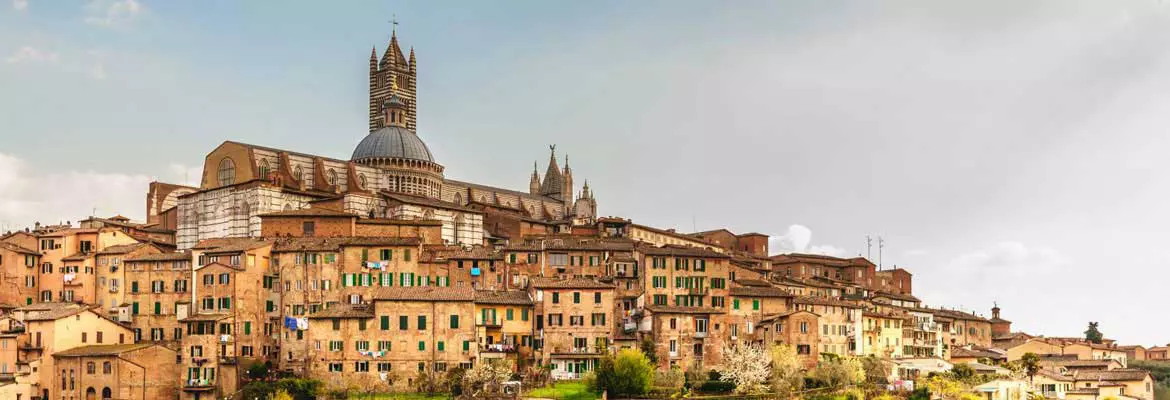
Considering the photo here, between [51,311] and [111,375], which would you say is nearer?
[111,375]

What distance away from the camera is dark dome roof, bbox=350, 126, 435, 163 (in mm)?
106556

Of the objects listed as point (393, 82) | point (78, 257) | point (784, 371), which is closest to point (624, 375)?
point (784, 371)

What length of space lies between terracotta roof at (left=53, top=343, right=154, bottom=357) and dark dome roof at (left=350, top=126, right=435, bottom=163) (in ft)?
118

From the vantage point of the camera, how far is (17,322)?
74.4 m

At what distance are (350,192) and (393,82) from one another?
32.8 m

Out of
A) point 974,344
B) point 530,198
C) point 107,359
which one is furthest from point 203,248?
point 974,344

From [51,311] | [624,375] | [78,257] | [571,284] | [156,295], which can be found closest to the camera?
[624,375]

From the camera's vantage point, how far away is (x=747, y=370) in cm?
6956

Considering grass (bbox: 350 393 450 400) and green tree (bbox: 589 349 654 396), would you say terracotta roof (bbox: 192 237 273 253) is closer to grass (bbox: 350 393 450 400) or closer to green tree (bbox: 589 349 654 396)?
grass (bbox: 350 393 450 400)

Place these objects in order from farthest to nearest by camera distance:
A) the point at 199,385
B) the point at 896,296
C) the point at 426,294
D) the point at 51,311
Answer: the point at 896,296
the point at 51,311
the point at 199,385
the point at 426,294

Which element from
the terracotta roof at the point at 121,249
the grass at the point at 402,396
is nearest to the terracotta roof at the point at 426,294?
the grass at the point at 402,396

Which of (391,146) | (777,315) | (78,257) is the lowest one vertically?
(777,315)

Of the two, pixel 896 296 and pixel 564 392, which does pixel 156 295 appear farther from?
pixel 896 296

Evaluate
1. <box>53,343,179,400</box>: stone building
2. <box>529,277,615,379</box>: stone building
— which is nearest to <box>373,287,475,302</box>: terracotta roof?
<box>529,277,615,379</box>: stone building
